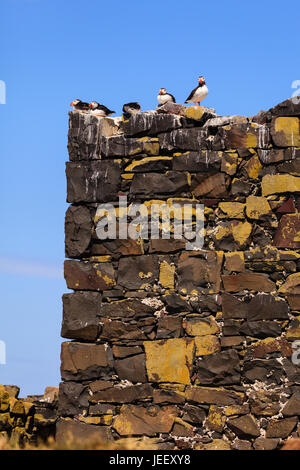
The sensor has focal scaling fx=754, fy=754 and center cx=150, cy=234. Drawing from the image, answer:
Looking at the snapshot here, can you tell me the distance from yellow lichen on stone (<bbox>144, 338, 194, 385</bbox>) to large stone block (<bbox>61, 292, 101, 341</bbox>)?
0.68 m

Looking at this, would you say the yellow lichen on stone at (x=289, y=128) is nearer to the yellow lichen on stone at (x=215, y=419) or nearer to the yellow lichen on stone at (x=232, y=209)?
the yellow lichen on stone at (x=232, y=209)

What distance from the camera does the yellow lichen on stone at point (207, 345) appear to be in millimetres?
7906

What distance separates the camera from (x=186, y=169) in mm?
8211

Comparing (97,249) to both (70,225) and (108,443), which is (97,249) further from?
(108,443)

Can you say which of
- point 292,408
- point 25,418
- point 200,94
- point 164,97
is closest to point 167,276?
point 292,408

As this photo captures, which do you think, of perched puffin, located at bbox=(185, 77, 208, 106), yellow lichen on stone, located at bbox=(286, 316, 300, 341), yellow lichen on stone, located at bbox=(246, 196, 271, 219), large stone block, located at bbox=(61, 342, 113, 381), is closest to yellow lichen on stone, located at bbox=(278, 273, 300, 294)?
yellow lichen on stone, located at bbox=(286, 316, 300, 341)

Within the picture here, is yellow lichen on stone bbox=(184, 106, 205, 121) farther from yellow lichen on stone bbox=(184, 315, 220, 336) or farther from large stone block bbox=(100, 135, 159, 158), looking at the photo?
yellow lichen on stone bbox=(184, 315, 220, 336)

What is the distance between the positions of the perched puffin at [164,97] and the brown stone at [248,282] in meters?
2.17

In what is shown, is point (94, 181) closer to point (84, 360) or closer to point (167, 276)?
point (167, 276)

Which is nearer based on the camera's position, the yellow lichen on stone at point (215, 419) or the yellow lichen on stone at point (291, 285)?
the yellow lichen on stone at point (215, 419)

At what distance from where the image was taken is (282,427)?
7.71 metres

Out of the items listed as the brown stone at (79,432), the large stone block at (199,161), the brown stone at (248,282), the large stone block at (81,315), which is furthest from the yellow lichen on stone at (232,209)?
the brown stone at (79,432)

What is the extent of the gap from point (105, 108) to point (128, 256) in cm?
181

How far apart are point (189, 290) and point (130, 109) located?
2173mm
